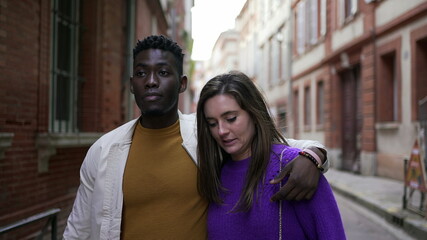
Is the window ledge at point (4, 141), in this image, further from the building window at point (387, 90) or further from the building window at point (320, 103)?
the building window at point (320, 103)

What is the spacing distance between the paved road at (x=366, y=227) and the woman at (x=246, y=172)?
4.60 meters

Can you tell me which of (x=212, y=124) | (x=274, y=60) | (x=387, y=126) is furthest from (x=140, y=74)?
(x=274, y=60)

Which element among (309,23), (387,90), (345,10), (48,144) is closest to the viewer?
(48,144)

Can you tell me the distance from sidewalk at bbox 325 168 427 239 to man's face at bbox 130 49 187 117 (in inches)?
197

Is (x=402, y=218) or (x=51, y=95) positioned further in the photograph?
(x=402, y=218)

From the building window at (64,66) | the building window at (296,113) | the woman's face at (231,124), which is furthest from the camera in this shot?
the building window at (296,113)

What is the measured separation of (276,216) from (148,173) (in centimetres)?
72

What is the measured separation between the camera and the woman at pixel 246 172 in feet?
5.64

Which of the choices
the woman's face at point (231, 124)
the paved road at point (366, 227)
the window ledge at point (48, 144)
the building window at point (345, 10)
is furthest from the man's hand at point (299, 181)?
the building window at point (345, 10)

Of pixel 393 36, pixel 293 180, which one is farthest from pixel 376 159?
pixel 293 180

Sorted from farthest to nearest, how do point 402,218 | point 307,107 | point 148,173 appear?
point 307,107 → point 402,218 → point 148,173

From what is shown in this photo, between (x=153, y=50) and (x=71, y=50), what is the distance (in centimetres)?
371

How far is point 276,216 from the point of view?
5.70ft

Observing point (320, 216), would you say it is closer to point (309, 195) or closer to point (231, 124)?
point (309, 195)
